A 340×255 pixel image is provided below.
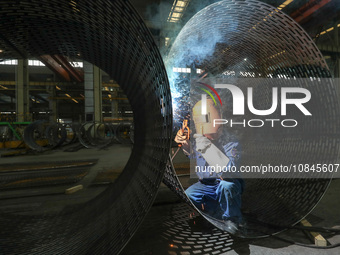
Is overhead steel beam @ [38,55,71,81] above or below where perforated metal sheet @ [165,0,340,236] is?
above

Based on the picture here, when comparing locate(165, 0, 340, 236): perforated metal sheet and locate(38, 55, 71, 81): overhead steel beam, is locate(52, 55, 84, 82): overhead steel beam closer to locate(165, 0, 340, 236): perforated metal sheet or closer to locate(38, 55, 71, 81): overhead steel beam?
locate(38, 55, 71, 81): overhead steel beam

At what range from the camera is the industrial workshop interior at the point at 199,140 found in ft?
4.82

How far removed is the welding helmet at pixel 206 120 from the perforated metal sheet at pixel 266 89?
0.24 metres

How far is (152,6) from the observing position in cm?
573

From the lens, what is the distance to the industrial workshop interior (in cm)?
147

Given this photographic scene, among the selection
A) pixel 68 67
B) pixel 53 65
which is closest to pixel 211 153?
pixel 53 65

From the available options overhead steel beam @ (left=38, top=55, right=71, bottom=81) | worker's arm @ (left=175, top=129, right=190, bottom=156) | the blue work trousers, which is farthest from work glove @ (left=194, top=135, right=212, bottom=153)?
overhead steel beam @ (left=38, top=55, right=71, bottom=81)

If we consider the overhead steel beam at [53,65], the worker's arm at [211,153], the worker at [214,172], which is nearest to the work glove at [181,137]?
the worker at [214,172]

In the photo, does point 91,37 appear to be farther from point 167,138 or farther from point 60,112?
point 60,112

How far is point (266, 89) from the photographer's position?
3.03 m

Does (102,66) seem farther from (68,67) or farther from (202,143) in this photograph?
(68,67)

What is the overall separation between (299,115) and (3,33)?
323 centimetres

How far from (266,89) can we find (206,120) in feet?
3.52

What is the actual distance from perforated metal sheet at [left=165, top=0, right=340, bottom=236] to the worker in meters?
0.26
